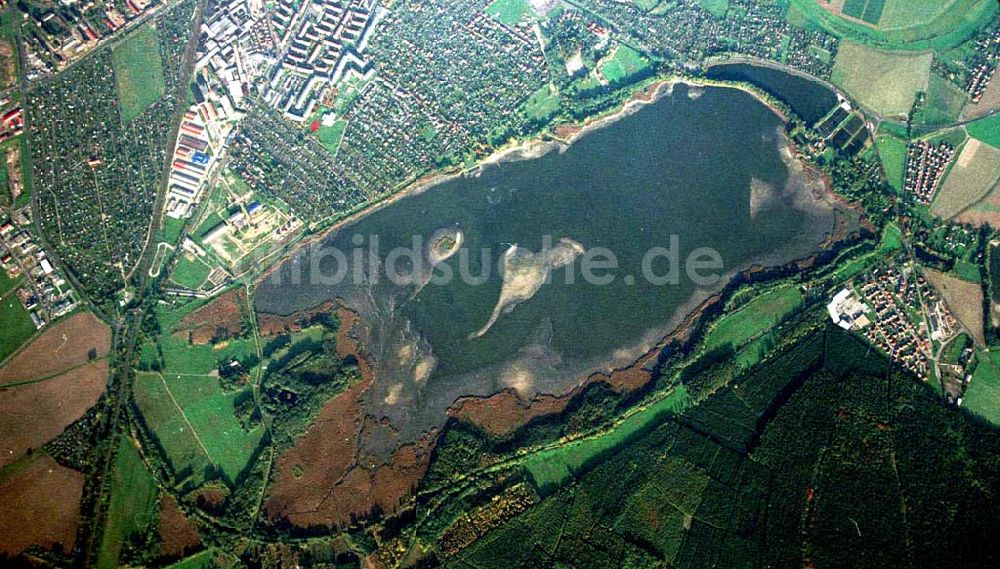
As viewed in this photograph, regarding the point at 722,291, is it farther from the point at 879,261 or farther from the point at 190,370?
the point at 190,370

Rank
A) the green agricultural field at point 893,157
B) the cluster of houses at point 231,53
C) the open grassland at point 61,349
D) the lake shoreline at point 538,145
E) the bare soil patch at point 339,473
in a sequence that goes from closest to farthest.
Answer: the bare soil patch at point 339,473 → the open grassland at point 61,349 → the lake shoreline at point 538,145 → the cluster of houses at point 231,53 → the green agricultural field at point 893,157

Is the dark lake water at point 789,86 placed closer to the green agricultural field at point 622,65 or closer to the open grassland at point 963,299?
the green agricultural field at point 622,65

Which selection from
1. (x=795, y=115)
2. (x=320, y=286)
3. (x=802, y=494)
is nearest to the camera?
(x=802, y=494)

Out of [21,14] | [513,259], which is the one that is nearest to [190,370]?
→ [513,259]

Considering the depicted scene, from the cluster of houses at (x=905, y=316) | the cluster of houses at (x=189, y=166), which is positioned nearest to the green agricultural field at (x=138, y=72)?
the cluster of houses at (x=189, y=166)

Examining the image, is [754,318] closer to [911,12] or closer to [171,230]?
[911,12]

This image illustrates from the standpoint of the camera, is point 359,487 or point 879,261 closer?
point 359,487
